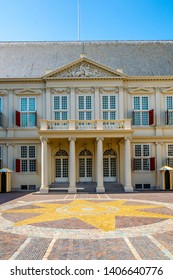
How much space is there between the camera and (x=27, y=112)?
23.6 metres

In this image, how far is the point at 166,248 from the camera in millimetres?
6770

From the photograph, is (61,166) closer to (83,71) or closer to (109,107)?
(109,107)

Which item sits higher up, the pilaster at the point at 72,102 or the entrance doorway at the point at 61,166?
the pilaster at the point at 72,102

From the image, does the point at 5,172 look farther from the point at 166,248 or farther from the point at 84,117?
the point at 166,248

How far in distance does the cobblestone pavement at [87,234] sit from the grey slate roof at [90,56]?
1578 cm

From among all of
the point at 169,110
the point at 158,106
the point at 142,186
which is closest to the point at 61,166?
the point at 142,186

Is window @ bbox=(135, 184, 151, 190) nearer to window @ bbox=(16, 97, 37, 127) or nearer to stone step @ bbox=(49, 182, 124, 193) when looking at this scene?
stone step @ bbox=(49, 182, 124, 193)

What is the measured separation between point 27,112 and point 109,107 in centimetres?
713

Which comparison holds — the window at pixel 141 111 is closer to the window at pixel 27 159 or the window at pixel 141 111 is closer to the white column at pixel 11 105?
the window at pixel 27 159

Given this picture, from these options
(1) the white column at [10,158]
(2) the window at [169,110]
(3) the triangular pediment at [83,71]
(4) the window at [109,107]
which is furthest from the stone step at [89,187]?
(3) the triangular pediment at [83,71]

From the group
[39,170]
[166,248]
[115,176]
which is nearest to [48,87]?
[39,170]

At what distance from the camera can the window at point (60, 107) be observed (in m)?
23.4

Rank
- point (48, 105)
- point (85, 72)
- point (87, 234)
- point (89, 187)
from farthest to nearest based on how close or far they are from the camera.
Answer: point (85, 72) → point (48, 105) → point (89, 187) → point (87, 234)

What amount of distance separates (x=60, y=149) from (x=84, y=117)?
11.3 feet
